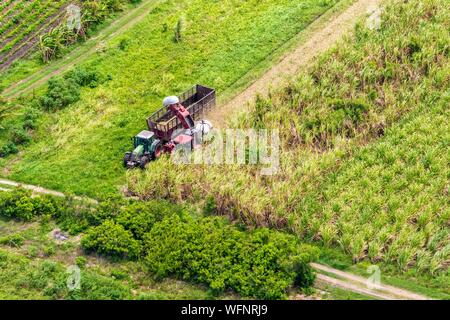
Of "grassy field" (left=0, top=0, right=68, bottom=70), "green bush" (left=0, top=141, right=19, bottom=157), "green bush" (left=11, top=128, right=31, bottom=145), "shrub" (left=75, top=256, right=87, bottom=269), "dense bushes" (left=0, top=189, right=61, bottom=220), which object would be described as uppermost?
"grassy field" (left=0, top=0, right=68, bottom=70)

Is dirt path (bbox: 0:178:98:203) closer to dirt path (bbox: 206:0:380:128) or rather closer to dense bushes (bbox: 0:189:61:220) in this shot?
dense bushes (bbox: 0:189:61:220)

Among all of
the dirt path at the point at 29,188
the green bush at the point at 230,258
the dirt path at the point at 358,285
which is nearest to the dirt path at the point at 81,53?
the dirt path at the point at 29,188

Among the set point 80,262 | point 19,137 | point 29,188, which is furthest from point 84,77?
point 80,262

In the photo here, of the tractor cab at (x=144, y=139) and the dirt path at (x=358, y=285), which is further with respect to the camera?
the tractor cab at (x=144, y=139)

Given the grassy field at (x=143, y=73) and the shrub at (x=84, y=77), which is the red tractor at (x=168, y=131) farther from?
the shrub at (x=84, y=77)

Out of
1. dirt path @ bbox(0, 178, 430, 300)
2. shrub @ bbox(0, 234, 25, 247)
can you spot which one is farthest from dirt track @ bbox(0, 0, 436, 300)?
shrub @ bbox(0, 234, 25, 247)
